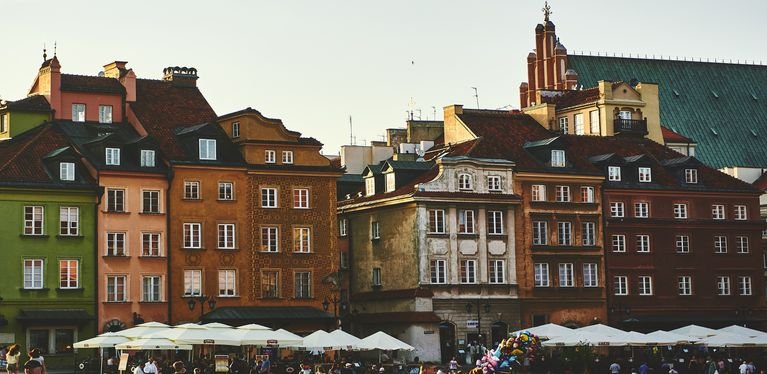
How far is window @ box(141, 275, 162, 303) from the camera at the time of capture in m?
A: 79.6

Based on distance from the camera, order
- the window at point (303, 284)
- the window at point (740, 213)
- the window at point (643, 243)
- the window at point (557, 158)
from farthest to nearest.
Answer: the window at point (740, 213) → the window at point (643, 243) → the window at point (557, 158) → the window at point (303, 284)

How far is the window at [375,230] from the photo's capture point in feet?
294

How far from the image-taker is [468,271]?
289ft

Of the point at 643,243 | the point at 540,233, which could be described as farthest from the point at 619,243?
the point at 540,233

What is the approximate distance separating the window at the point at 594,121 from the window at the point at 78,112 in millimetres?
34996

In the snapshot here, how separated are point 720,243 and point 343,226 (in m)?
22.3

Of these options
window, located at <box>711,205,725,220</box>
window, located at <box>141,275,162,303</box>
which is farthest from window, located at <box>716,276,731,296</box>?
window, located at <box>141,275,162,303</box>

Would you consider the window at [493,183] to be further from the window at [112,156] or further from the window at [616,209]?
the window at [112,156]

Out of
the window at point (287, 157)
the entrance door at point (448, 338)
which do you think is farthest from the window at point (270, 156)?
the entrance door at point (448, 338)

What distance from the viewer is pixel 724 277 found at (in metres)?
97.1

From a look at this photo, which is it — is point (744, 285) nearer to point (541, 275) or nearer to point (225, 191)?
point (541, 275)

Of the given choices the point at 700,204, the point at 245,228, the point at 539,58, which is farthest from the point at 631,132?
the point at 245,228

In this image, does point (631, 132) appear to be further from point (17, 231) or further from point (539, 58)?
point (17, 231)

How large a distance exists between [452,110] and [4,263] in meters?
30.2
